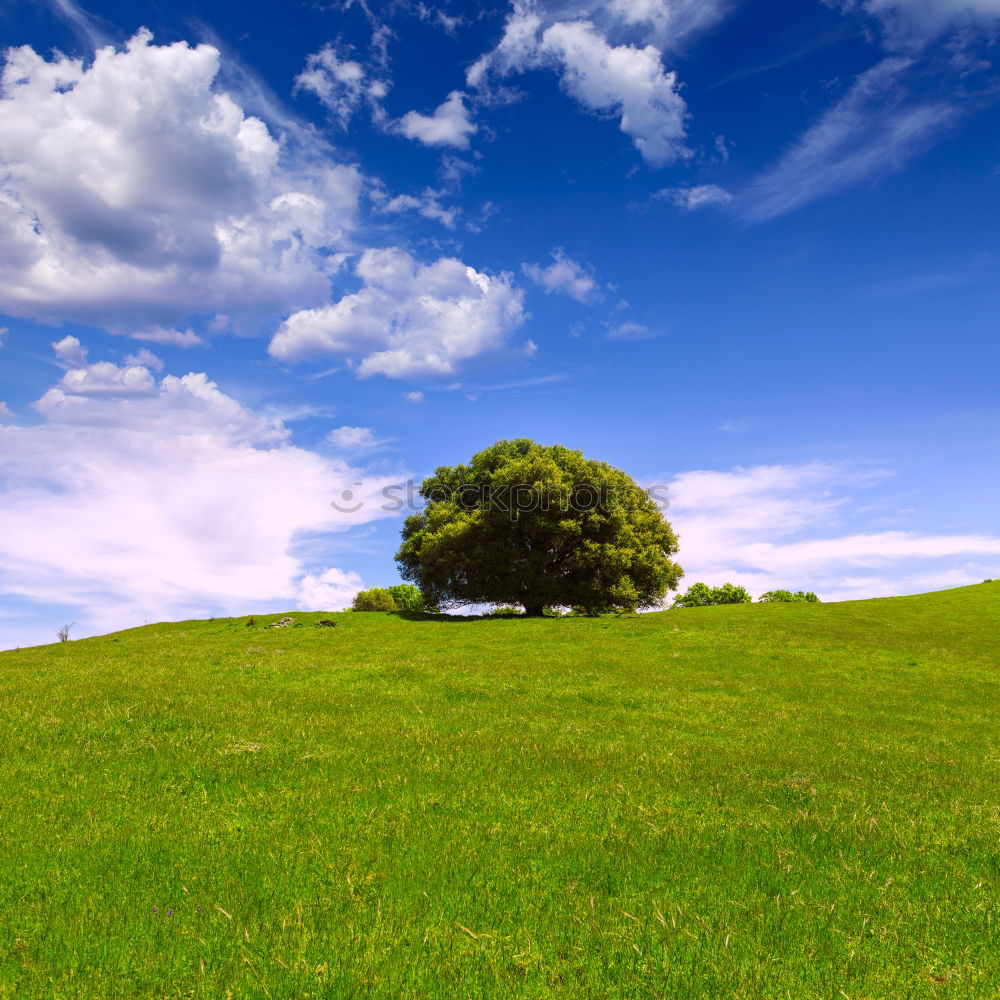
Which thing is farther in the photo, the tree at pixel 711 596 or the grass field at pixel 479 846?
the tree at pixel 711 596

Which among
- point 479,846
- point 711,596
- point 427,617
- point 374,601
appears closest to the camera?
point 479,846

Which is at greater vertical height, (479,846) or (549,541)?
(549,541)

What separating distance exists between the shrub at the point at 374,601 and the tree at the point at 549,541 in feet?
152

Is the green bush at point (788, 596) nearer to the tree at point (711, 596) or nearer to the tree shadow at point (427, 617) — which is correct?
the tree at point (711, 596)

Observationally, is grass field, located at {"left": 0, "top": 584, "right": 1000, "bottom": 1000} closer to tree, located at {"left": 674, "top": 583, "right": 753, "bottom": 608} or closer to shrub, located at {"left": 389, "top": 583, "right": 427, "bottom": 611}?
tree, located at {"left": 674, "top": 583, "right": 753, "bottom": 608}

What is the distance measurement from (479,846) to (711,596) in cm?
9276

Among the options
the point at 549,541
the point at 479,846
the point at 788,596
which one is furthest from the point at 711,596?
the point at 479,846

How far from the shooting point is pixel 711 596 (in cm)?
9581

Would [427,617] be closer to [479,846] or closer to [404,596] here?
[479,846]

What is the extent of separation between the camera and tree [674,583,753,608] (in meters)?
92.9

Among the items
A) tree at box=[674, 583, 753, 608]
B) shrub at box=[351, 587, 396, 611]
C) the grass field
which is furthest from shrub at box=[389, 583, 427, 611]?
the grass field

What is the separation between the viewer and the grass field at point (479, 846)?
6191mm

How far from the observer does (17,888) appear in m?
7.51

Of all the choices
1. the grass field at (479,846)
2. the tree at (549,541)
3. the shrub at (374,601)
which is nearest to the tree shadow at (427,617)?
the tree at (549,541)
